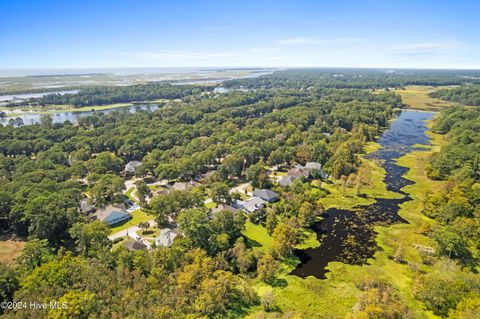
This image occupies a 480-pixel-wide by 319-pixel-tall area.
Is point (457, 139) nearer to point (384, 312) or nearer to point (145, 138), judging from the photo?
point (384, 312)

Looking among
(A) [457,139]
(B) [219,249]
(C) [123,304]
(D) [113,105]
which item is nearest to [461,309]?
(B) [219,249]

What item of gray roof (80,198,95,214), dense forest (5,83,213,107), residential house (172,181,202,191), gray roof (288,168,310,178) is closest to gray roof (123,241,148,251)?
gray roof (80,198,95,214)

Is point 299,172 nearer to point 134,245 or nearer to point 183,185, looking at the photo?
point 183,185

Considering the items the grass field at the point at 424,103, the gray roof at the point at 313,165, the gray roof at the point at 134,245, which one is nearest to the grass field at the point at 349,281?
the gray roof at the point at 134,245

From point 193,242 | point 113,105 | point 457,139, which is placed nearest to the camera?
point 193,242

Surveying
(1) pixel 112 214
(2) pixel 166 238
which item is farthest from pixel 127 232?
(2) pixel 166 238

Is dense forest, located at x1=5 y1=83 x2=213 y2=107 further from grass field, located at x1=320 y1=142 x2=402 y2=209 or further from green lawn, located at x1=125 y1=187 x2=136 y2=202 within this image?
grass field, located at x1=320 y1=142 x2=402 y2=209
